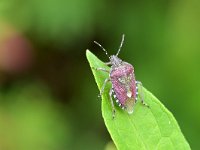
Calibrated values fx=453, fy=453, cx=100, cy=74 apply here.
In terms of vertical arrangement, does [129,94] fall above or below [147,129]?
below

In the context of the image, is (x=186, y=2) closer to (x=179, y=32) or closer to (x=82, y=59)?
(x=179, y=32)

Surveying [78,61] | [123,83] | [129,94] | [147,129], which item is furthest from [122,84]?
[78,61]

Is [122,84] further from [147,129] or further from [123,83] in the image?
[147,129]

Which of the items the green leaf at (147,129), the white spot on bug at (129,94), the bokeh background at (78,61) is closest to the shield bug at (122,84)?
the white spot on bug at (129,94)

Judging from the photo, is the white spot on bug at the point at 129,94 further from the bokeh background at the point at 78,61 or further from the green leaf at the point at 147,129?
the bokeh background at the point at 78,61

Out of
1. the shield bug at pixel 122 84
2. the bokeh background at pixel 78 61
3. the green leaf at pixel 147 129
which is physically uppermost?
the green leaf at pixel 147 129

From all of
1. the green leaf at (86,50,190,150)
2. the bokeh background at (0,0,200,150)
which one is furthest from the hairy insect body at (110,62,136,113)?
the bokeh background at (0,0,200,150)

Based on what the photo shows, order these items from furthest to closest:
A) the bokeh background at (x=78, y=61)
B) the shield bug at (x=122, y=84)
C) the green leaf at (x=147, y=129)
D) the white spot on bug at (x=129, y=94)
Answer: the bokeh background at (x=78, y=61), the white spot on bug at (x=129, y=94), the shield bug at (x=122, y=84), the green leaf at (x=147, y=129)
